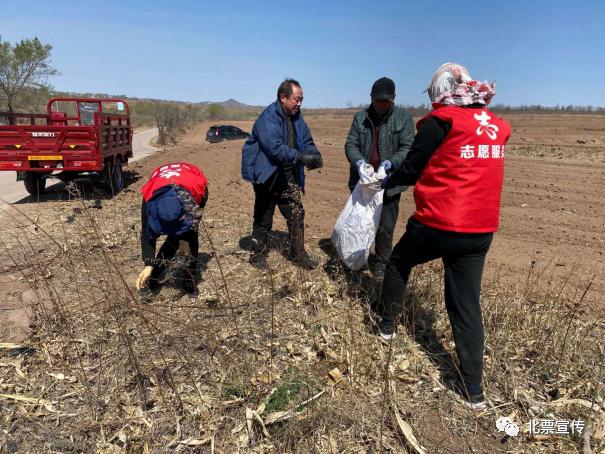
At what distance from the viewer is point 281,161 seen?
405 centimetres

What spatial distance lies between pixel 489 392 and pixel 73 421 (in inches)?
97.6

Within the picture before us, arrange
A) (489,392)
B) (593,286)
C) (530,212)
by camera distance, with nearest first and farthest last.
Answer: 1. (489,392)
2. (593,286)
3. (530,212)

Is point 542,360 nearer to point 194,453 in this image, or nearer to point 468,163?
point 468,163

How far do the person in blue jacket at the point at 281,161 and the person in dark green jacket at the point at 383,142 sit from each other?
0.42 meters

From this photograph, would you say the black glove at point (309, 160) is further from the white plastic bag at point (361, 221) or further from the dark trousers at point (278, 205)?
the white plastic bag at point (361, 221)

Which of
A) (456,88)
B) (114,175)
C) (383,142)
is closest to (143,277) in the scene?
(383,142)

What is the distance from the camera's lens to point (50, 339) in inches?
128

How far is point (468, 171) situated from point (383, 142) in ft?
5.27

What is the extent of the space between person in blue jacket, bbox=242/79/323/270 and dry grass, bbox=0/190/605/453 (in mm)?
628

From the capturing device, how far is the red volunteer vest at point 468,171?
2.38 metres

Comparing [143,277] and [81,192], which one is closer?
[143,277]

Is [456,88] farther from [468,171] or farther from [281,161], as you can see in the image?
[281,161]

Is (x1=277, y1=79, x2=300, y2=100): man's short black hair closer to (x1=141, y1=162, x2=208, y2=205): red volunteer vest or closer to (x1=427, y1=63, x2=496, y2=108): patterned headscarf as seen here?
(x1=141, y1=162, x2=208, y2=205): red volunteer vest

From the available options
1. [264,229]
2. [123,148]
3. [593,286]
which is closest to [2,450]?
[264,229]
